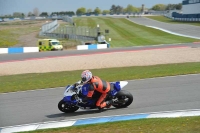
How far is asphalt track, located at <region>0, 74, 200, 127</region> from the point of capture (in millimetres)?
11688

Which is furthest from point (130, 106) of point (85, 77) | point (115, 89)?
point (85, 77)

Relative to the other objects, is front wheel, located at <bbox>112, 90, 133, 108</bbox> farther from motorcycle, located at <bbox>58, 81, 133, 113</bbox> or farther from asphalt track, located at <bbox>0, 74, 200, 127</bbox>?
asphalt track, located at <bbox>0, 74, 200, 127</bbox>

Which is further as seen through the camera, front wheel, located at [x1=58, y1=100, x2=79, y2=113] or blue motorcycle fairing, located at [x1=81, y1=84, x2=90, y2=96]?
front wheel, located at [x1=58, y1=100, x2=79, y2=113]

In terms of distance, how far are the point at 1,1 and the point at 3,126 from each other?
4061 millimetres

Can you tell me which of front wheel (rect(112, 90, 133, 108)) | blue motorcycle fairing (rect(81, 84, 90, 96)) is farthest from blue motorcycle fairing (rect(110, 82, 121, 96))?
blue motorcycle fairing (rect(81, 84, 90, 96))

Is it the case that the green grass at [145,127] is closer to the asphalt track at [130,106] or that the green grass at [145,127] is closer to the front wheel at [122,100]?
the asphalt track at [130,106]

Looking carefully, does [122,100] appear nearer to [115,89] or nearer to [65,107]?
[115,89]

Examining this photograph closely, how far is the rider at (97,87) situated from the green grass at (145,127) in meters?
1.84

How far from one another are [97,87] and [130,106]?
1572mm

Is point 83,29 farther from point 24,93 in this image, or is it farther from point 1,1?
point 1,1

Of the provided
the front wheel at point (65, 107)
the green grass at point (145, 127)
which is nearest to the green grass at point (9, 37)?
the front wheel at point (65, 107)

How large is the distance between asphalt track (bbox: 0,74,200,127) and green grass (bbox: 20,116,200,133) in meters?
1.77

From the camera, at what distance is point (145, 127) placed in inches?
356

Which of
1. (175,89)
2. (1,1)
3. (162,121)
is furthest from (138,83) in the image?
(1,1)
